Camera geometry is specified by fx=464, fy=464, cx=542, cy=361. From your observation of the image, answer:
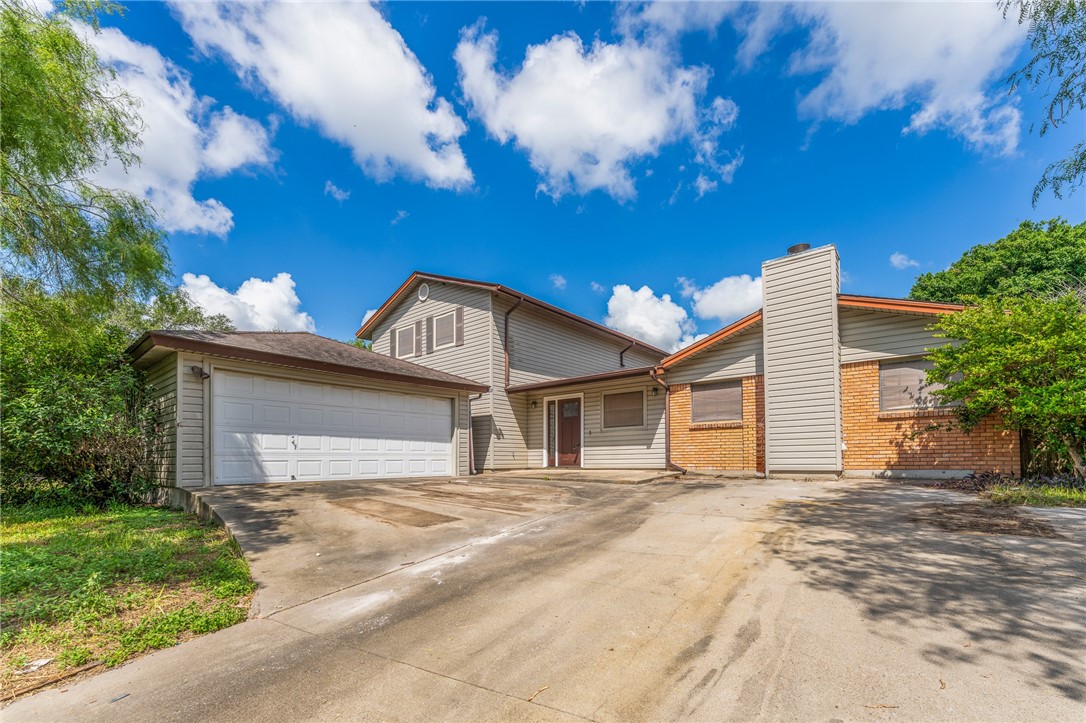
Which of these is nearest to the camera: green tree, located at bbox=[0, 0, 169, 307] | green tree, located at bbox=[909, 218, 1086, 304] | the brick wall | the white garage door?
green tree, located at bbox=[0, 0, 169, 307]

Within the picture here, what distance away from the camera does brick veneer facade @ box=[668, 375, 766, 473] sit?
1115 centimetres

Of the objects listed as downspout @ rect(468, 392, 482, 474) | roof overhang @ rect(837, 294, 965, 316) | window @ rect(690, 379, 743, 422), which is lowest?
downspout @ rect(468, 392, 482, 474)

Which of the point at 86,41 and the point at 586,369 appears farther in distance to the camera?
the point at 586,369

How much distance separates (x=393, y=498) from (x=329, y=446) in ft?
11.0

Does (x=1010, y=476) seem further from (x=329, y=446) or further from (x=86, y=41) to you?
(x=86, y=41)

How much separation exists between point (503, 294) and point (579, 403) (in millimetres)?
4086

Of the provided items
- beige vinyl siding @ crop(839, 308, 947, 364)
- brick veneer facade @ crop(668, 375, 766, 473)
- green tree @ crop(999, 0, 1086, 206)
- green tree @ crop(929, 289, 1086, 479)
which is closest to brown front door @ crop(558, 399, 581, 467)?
brick veneer facade @ crop(668, 375, 766, 473)

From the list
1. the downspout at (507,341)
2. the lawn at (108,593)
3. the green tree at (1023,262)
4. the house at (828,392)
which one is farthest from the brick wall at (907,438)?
the green tree at (1023,262)

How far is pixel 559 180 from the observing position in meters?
16.8

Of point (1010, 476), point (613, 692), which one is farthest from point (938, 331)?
point (613, 692)

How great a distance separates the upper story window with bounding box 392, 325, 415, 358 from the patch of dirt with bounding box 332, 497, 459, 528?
10176 millimetres

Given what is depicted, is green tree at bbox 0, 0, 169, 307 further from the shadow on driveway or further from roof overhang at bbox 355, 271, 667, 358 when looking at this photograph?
the shadow on driveway

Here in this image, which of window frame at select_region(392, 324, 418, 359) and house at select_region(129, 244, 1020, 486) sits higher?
window frame at select_region(392, 324, 418, 359)

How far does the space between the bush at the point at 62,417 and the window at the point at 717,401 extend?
38.4 feet
